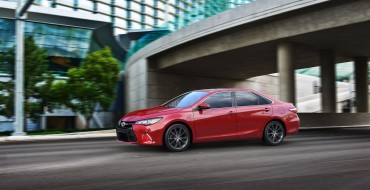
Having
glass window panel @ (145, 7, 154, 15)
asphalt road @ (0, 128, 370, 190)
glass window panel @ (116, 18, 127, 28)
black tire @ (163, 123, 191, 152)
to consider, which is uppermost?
glass window panel @ (145, 7, 154, 15)

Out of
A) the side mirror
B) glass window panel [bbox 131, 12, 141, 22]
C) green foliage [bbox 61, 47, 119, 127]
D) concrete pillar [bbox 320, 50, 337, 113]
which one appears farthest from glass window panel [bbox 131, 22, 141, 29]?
the side mirror

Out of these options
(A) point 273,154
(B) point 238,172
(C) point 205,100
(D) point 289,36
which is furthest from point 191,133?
(D) point 289,36

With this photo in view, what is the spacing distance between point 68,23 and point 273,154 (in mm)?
39887

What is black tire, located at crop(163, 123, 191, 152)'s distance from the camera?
329 inches

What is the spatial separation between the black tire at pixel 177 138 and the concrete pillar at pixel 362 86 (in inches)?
966

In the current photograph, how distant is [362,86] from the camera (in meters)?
30.1

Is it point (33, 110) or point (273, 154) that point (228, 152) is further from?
point (33, 110)

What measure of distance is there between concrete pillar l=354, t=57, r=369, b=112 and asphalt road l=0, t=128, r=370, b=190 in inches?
895

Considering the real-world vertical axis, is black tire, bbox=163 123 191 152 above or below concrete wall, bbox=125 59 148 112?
below

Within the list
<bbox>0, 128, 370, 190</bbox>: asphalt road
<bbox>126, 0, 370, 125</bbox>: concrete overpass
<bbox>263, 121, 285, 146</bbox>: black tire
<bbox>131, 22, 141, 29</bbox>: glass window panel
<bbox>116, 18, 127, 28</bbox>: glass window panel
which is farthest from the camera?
<bbox>131, 22, 141, 29</bbox>: glass window panel

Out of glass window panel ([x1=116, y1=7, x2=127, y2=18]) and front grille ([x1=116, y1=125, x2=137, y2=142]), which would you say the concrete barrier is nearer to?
front grille ([x1=116, y1=125, x2=137, y2=142])

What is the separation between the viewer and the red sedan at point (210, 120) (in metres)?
8.24

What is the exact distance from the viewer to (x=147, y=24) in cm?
9312

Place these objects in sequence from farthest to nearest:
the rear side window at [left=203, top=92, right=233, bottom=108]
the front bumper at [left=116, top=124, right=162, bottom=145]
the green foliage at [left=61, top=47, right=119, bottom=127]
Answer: the green foliage at [left=61, top=47, right=119, bottom=127], the rear side window at [left=203, top=92, right=233, bottom=108], the front bumper at [left=116, top=124, right=162, bottom=145]
